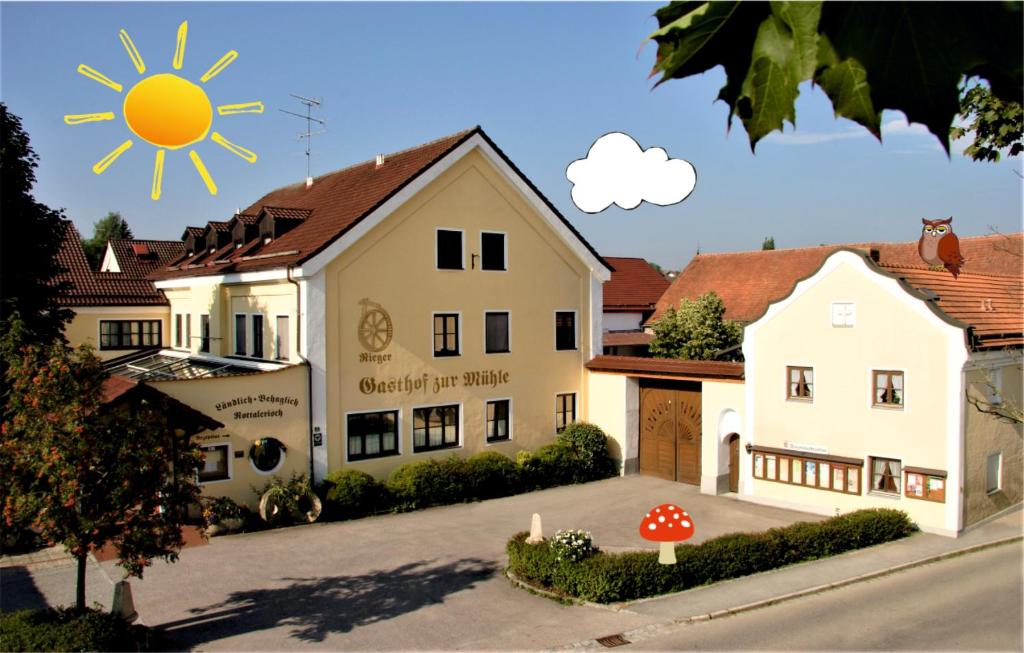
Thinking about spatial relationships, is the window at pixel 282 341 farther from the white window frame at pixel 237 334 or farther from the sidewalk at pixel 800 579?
the sidewalk at pixel 800 579

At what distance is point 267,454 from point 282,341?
157 inches

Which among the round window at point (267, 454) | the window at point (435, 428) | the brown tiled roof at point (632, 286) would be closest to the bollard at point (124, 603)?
the round window at point (267, 454)

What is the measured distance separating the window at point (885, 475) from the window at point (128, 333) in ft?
91.1

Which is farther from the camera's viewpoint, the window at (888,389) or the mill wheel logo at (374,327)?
the mill wheel logo at (374,327)

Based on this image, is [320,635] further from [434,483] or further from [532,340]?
[532,340]

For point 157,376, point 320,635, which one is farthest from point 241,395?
point 320,635

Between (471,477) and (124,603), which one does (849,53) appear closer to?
(124,603)

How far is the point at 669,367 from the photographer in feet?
81.6

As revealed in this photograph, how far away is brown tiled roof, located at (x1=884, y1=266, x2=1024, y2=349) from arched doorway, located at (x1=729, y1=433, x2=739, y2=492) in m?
6.49

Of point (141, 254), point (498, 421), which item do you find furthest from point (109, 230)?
point (498, 421)

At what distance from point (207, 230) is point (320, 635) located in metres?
22.2

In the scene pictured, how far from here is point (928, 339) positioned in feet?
61.5

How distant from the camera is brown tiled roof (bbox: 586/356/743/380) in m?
23.1

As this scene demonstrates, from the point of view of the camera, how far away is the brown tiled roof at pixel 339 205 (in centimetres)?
2289
